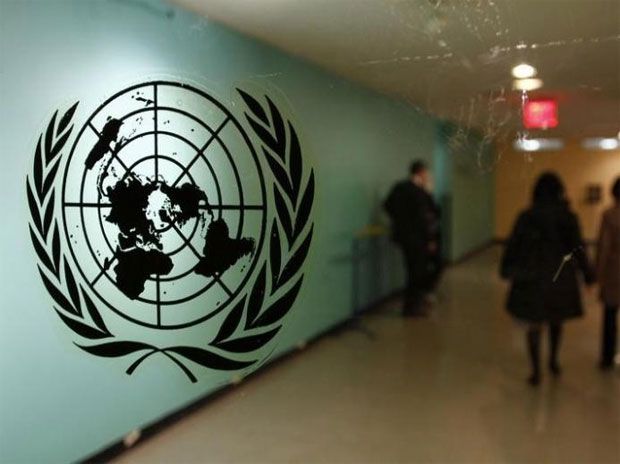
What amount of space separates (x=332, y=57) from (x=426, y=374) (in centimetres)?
148

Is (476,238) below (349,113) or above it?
below

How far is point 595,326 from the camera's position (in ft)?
9.34

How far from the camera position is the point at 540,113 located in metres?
1.39

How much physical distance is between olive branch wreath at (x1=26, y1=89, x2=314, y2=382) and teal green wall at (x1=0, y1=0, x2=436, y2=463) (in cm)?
6

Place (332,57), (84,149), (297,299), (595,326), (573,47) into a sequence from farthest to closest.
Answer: (595,326)
(332,57)
(573,47)
(297,299)
(84,149)

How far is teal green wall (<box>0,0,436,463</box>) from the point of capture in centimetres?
130

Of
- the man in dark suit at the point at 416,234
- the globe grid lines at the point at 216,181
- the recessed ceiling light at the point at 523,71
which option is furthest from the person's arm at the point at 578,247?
the globe grid lines at the point at 216,181

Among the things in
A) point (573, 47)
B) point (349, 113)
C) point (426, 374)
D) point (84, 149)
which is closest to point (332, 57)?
point (349, 113)

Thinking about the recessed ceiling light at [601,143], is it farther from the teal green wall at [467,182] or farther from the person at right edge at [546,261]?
the teal green wall at [467,182]

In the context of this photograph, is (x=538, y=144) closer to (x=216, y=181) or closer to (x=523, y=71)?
(x=523, y=71)

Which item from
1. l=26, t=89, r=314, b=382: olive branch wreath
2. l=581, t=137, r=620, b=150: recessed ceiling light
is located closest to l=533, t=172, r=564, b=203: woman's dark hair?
l=581, t=137, r=620, b=150: recessed ceiling light

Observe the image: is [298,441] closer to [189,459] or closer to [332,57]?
[189,459]

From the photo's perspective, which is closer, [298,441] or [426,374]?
[298,441]

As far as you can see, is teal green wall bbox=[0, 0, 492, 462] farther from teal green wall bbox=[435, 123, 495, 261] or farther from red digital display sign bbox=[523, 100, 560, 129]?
red digital display sign bbox=[523, 100, 560, 129]
